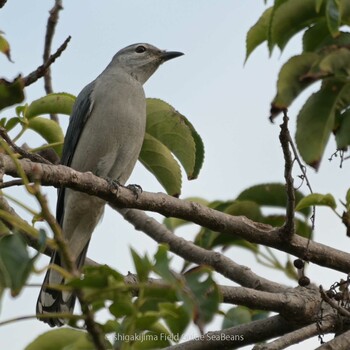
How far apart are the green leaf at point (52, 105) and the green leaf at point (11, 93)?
6.28 ft

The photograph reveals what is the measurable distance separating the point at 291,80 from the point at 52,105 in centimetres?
259

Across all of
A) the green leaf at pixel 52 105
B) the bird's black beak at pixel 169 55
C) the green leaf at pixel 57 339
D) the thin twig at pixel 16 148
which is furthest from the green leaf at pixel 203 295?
the bird's black beak at pixel 169 55

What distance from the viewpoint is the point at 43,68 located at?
4277mm

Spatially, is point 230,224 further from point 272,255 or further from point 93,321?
point 93,321

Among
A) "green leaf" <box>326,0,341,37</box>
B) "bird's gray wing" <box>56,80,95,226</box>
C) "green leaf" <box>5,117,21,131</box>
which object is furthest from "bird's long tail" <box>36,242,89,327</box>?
"green leaf" <box>326,0,341,37</box>

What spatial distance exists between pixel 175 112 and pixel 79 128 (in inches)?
95.7

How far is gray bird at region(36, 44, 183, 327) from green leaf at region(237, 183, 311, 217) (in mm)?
1835

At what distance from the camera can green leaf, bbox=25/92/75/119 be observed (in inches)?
197

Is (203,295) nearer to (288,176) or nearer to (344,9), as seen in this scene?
(344,9)

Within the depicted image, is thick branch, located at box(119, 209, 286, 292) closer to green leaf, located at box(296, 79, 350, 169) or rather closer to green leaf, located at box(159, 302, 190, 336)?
green leaf, located at box(296, 79, 350, 169)

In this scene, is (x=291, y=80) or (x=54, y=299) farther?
(x=54, y=299)

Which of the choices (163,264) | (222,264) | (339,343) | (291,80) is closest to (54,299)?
(222,264)

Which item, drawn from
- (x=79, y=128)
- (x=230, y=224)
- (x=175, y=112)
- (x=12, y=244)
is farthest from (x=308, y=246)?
(x=79, y=128)

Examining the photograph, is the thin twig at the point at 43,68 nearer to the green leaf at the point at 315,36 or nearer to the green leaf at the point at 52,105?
the green leaf at the point at 52,105
